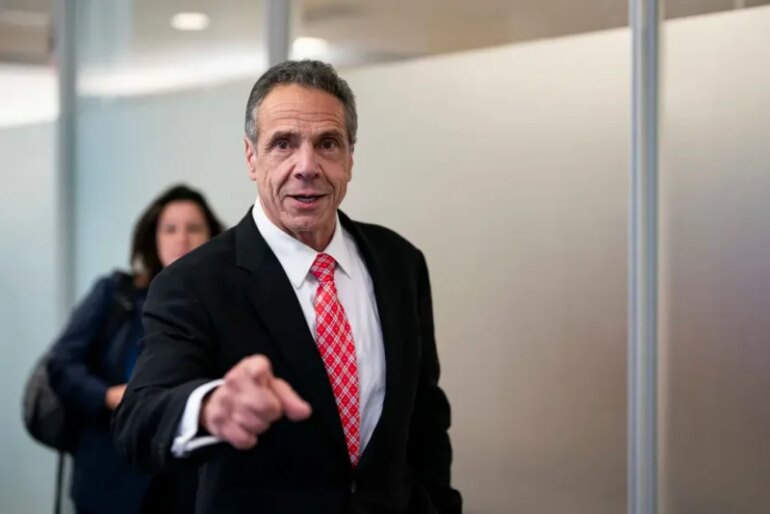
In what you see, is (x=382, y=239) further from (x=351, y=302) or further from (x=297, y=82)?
(x=297, y=82)

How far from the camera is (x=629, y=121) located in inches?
104

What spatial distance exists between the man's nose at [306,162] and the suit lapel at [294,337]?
17 cm

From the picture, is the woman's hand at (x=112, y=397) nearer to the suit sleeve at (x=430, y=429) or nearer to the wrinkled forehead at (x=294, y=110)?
the suit sleeve at (x=430, y=429)

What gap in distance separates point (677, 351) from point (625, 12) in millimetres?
789

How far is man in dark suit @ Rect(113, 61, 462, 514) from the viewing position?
1.76 metres

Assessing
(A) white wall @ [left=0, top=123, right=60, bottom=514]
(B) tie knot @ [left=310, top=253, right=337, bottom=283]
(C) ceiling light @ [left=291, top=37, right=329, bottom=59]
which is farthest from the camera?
(A) white wall @ [left=0, top=123, right=60, bottom=514]

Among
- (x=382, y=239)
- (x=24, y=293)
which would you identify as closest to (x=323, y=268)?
(x=382, y=239)

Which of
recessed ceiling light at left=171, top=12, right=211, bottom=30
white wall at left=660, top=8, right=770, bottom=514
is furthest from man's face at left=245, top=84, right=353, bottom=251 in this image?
recessed ceiling light at left=171, top=12, right=211, bottom=30

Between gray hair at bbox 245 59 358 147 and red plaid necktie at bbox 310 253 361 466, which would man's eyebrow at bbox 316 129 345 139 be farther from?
red plaid necktie at bbox 310 253 361 466

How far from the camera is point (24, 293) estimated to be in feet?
16.8

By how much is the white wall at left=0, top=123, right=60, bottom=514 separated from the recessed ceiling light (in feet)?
3.28

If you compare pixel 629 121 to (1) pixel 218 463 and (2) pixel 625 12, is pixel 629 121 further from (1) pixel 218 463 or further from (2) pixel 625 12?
(1) pixel 218 463

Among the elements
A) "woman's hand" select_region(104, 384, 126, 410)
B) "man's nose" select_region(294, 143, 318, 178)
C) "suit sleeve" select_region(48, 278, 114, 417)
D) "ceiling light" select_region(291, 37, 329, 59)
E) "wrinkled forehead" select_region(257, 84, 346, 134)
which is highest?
"ceiling light" select_region(291, 37, 329, 59)

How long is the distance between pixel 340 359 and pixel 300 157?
332 millimetres
